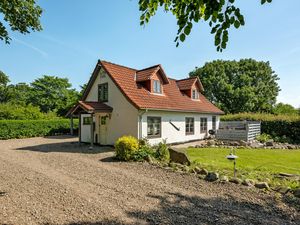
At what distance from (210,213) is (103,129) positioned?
42.1 feet

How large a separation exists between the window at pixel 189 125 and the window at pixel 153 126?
396 centimetres

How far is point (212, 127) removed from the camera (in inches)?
951

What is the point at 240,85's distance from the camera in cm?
4488

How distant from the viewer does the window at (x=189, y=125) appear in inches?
768

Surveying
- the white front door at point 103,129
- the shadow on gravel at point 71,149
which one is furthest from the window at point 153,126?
the white front door at point 103,129

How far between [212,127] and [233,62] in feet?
94.1

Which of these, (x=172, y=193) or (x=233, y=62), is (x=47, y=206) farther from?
(x=233, y=62)

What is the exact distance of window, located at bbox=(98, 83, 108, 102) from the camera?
56.1 ft

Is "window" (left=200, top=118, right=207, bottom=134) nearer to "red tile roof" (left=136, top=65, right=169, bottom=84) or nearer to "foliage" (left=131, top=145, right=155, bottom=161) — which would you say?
"red tile roof" (left=136, top=65, right=169, bottom=84)

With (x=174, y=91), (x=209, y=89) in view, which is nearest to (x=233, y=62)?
(x=209, y=89)

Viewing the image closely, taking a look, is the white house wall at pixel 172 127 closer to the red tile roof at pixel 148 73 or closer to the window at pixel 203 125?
the window at pixel 203 125

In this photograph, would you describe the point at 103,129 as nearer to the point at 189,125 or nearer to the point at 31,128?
the point at 189,125

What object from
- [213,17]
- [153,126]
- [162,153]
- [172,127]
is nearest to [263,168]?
[162,153]

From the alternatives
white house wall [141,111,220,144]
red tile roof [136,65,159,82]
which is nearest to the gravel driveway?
white house wall [141,111,220,144]
